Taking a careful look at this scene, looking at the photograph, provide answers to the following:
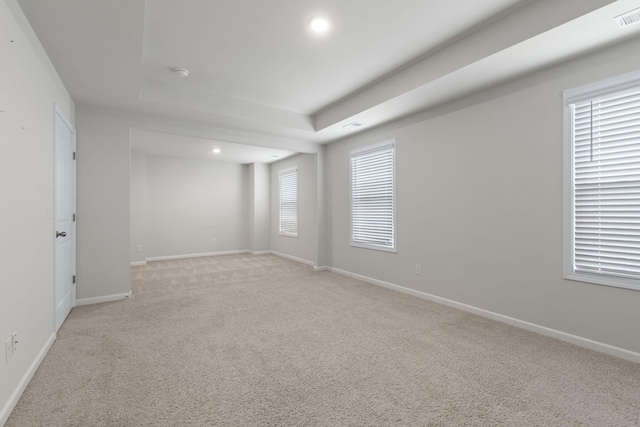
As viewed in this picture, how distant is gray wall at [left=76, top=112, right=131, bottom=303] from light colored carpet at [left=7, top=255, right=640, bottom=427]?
0.40m

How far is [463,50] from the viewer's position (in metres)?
2.80

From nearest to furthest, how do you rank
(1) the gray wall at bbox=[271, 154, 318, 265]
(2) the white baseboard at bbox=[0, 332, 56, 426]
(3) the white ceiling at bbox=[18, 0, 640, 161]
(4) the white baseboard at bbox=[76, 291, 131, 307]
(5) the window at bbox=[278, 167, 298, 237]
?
(2) the white baseboard at bbox=[0, 332, 56, 426]
(3) the white ceiling at bbox=[18, 0, 640, 161]
(4) the white baseboard at bbox=[76, 291, 131, 307]
(1) the gray wall at bbox=[271, 154, 318, 265]
(5) the window at bbox=[278, 167, 298, 237]

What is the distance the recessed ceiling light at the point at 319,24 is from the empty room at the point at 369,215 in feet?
0.13

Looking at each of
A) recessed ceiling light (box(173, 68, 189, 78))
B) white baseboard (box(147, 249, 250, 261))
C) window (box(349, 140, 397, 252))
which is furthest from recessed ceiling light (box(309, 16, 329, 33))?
white baseboard (box(147, 249, 250, 261))

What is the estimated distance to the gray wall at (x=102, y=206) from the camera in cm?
377

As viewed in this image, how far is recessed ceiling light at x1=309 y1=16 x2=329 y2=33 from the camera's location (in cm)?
253

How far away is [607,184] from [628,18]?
1.21 metres

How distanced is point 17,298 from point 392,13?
3383 mm

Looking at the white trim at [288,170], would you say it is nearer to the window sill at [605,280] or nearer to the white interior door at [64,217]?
the white interior door at [64,217]

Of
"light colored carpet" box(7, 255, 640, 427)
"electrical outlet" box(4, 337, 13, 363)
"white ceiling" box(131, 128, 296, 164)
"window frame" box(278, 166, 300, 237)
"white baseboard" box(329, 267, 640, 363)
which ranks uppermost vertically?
"white ceiling" box(131, 128, 296, 164)

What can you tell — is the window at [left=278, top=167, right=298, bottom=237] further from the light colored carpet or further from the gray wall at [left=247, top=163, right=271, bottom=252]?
the light colored carpet

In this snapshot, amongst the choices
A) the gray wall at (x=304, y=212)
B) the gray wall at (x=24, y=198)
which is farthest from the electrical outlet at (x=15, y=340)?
the gray wall at (x=304, y=212)

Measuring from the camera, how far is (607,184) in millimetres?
2508

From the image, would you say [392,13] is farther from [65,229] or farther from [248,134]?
[65,229]
